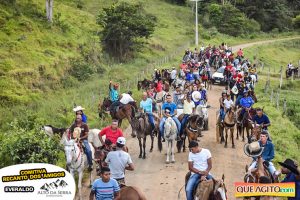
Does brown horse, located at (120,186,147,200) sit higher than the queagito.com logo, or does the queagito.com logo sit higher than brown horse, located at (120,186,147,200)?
the queagito.com logo

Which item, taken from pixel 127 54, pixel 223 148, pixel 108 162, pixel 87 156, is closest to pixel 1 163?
pixel 87 156

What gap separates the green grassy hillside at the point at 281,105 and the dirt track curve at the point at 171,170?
195cm

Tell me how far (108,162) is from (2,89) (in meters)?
15.4

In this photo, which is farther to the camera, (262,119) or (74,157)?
(262,119)

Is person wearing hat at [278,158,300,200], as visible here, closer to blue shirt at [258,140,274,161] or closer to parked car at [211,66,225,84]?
blue shirt at [258,140,274,161]

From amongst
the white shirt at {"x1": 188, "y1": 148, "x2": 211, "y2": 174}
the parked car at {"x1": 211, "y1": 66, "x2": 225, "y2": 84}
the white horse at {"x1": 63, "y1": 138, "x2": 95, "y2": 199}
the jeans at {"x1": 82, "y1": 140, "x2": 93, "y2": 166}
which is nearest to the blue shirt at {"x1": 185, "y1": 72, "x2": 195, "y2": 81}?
the parked car at {"x1": 211, "y1": 66, "x2": 225, "y2": 84}

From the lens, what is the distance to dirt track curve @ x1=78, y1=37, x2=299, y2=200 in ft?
43.7

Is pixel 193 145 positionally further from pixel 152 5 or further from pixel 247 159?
pixel 152 5

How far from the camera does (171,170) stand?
591 inches

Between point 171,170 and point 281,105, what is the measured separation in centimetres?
1686

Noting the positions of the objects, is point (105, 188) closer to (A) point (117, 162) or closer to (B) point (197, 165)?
(A) point (117, 162)

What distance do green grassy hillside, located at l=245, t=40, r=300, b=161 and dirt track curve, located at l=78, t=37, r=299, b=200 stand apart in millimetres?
1951

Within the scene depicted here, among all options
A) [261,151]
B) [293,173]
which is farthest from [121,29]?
[293,173]

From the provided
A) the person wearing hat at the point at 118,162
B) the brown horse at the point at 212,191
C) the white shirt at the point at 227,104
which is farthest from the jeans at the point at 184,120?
the brown horse at the point at 212,191
